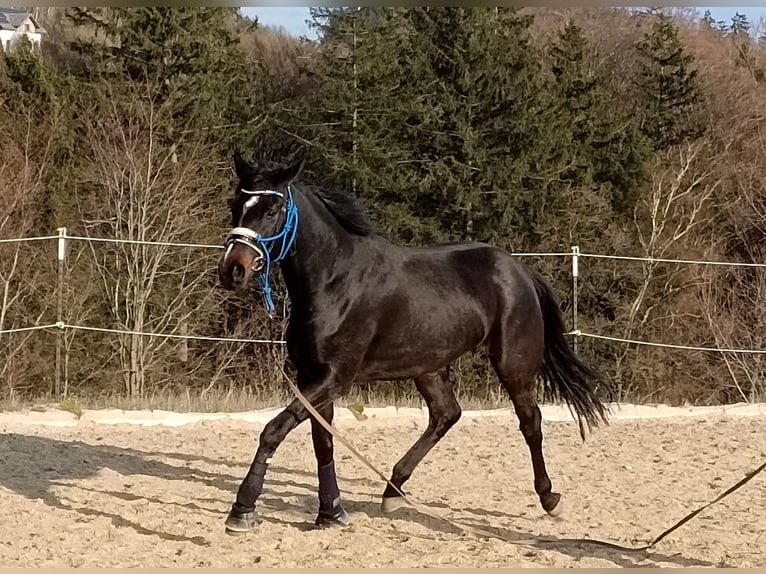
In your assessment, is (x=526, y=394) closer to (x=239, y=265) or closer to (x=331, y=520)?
(x=331, y=520)

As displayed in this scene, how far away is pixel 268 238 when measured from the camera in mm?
4500

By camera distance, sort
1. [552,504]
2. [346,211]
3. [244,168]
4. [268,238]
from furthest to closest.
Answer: [552,504] < [346,211] < [244,168] < [268,238]

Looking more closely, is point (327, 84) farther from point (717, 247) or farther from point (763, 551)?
point (763, 551)

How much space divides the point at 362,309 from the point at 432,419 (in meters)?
1.13

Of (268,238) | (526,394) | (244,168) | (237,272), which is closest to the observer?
(237,272)

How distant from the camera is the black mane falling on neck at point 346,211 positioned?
198 inches

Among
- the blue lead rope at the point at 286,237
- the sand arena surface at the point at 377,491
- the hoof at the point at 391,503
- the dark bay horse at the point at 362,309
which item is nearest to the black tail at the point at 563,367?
the dark bay horse at the point at 362,309

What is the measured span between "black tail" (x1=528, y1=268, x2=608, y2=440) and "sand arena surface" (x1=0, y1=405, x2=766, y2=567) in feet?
1.87

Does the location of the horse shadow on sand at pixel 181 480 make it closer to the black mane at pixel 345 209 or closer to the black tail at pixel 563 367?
the black tail at pixel 563 367

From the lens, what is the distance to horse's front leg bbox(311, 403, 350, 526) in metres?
4.94

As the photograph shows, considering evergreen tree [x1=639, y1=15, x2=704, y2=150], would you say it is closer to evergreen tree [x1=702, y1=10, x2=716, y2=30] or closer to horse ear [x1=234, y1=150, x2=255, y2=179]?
evergreen tree [x1=702, y1=10, x2=716, y2=30]

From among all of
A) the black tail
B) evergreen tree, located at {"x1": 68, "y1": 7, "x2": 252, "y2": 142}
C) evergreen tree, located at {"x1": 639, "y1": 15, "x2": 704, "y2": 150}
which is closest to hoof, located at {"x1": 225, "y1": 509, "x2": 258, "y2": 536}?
the black tail

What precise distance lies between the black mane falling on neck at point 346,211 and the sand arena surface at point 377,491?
5.23 feet

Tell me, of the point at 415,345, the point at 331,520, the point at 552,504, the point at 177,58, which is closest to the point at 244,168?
the point at 415,345
